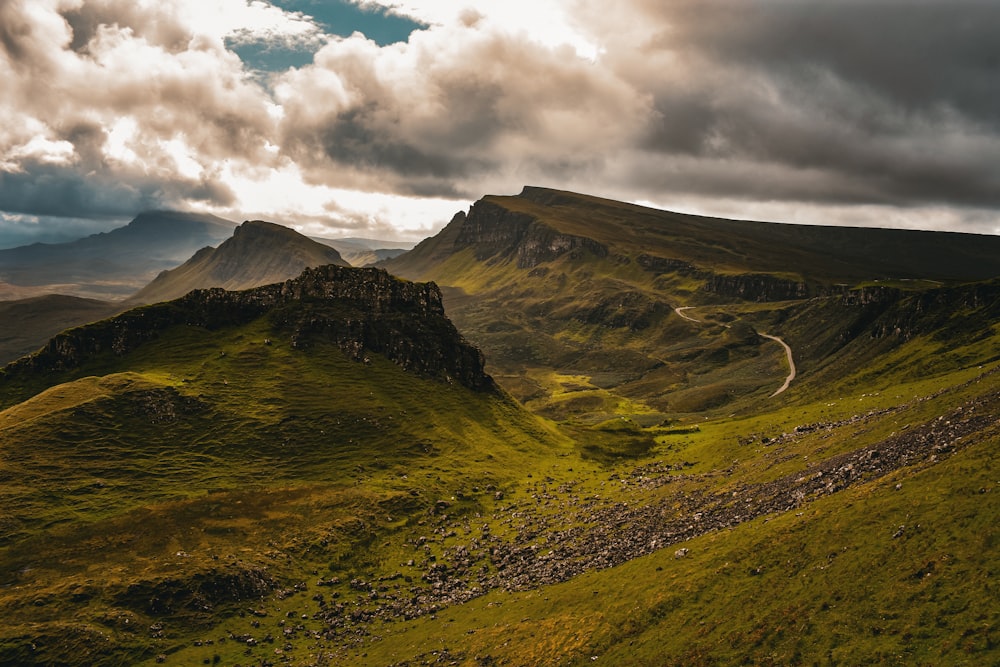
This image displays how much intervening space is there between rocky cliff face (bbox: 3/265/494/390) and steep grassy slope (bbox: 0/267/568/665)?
2.04 feet

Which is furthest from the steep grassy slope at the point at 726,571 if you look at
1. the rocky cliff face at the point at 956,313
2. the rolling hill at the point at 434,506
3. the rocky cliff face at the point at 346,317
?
the rocky cliff face at the point at 956,313

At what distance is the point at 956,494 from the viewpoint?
151ft

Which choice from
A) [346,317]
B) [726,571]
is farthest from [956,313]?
[346,317]

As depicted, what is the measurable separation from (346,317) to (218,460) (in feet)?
196

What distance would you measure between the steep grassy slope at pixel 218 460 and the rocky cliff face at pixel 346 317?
2.04ft

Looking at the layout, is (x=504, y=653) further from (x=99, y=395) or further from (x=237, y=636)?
(x=99, y=395)

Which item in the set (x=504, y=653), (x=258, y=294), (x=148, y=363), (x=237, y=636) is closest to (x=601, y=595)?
(x=504, y=653)

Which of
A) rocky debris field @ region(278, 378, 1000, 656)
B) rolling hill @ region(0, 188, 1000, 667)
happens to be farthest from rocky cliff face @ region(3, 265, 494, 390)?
rocky debris field @ region(278, 378, 1000, 656)

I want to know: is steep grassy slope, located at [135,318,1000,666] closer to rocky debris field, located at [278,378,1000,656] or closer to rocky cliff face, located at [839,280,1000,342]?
rocky debris field, located at [278,378,1000,656]

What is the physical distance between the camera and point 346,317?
6658 inches

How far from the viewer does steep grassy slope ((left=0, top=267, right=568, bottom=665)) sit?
79.5 metres

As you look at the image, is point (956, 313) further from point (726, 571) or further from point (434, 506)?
point (726, 571)

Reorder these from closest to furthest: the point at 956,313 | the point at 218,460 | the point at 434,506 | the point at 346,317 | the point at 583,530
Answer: the point at 583,530 → the point at 434,506 → the point at 218,460 → the point at 346,317 → the point at 956,313

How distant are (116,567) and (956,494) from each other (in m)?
99.6
